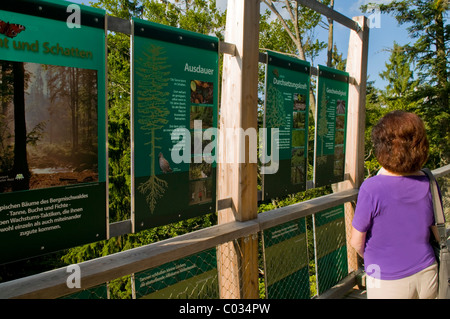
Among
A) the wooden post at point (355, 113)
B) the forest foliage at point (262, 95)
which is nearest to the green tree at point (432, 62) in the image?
the forest foliage at point (262, 95)

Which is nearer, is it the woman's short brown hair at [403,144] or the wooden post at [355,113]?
the woman's short brown hair at [403,144]

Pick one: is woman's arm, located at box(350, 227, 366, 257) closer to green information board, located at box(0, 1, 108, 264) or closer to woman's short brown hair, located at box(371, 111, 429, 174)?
woman's short brown hair, located at box(371, 111, 429, 174)

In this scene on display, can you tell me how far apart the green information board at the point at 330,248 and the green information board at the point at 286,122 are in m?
0.52

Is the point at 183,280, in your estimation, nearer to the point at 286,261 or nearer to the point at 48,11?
the point at 286,261

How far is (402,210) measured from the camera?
6.59 feet

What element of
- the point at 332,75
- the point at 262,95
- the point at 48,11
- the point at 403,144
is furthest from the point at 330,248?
the point at 262,95

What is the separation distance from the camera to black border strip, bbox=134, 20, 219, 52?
2113mm

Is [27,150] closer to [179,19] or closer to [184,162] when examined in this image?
[184,162]

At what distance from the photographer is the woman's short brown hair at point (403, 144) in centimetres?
198

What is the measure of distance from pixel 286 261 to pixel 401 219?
1378 mm

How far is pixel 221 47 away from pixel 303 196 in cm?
1938

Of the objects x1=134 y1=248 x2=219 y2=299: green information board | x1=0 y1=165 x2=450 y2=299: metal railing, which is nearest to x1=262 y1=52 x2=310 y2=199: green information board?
x1=0 y1=165 x2=450 y2=299: metal railing

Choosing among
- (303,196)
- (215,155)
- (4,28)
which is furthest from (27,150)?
(303,196)

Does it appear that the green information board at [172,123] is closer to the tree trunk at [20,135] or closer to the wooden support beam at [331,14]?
the tree trunk at [20,135]
